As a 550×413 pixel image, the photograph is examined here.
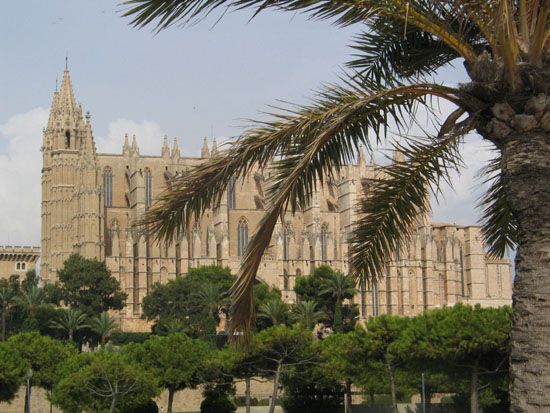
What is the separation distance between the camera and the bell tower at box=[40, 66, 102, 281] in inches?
2822

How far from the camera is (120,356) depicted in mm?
36688

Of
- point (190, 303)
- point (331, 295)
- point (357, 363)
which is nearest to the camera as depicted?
point (357, 363)

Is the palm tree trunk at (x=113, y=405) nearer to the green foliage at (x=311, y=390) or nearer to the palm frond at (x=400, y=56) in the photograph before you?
the green foliage at (x=311, y=390)

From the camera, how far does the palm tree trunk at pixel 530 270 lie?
19.4 feet

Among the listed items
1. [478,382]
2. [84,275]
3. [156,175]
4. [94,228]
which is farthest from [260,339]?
[156,175]

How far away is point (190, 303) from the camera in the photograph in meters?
61.6

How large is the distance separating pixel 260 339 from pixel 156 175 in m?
41.3

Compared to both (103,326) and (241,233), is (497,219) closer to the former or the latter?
(103,326)

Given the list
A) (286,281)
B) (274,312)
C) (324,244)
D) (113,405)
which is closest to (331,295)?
(274,312)

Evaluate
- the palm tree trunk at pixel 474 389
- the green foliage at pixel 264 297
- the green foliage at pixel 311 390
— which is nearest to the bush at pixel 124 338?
the green foliage at pixel 264 297

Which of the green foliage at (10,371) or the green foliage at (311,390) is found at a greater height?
the green foliage at (10,371)

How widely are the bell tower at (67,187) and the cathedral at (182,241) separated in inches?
2.8

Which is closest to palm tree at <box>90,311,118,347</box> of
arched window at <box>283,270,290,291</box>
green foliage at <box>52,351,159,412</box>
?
arched window at <box>283,270,290,291</box>

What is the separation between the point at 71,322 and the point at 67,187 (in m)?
21.3
